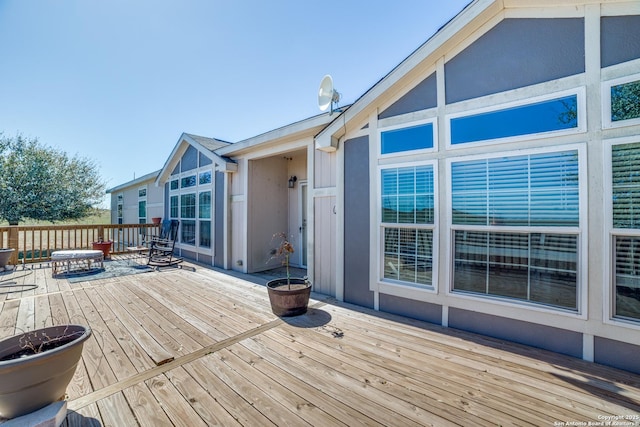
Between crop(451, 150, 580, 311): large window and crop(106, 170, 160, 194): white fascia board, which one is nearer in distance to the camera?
crop(451, 150, 580, 311): large window

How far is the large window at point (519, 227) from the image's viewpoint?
2324 millimetres

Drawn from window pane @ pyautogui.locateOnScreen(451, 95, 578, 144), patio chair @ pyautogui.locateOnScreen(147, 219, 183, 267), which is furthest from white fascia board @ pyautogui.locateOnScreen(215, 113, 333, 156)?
patio chair @ pyautogui.locateOnScreen(147, 219, 183, 267)

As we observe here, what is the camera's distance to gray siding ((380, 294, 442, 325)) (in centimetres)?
301

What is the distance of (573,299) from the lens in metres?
2.29

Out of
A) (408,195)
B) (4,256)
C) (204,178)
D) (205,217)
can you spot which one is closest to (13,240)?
(4,256)

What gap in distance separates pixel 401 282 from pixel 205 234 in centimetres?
531

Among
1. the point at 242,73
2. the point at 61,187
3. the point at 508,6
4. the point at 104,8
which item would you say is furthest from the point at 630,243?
the point at 61,187

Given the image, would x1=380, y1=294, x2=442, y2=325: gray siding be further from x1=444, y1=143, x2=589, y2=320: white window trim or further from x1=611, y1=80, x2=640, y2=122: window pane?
x1=611, y1=80, x2=640, y2=122: window pane

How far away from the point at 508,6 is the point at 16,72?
9.82m

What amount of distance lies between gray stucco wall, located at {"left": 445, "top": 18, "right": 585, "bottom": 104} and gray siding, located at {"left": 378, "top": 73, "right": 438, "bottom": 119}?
159mm

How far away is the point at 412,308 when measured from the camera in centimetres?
319

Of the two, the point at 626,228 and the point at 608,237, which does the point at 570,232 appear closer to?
the point at 608,237

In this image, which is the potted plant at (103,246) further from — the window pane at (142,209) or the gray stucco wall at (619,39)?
the gray stucco wall at (619,39)

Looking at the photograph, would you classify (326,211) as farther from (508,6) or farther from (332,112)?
(508,6)
